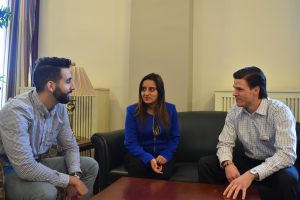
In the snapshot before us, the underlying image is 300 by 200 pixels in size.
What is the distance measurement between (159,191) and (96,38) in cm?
227

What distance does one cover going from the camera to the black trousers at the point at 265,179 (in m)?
1.59

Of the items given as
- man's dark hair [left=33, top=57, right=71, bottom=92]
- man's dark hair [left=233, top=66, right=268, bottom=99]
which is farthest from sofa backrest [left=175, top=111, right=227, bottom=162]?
man's dark hair [left=33, top=57, right=71, bottom=92]

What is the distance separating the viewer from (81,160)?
6.23ft

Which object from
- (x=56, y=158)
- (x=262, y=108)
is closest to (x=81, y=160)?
(x=56, y=158)

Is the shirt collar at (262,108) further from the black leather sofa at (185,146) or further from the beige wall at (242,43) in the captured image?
the beige wall at (242,43)

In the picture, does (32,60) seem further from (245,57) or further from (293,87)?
(293,87)

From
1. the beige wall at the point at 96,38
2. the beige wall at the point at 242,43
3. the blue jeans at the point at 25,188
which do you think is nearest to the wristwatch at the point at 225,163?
the blue jeans at the point at 25,188

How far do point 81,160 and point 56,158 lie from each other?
0.16 meters

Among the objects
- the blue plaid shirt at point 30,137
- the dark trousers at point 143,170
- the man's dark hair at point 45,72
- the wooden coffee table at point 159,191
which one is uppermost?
the man's dark hair at point 45,72

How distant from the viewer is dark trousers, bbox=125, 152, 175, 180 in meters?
2.05

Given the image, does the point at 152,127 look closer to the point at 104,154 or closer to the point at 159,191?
the point at 104,154

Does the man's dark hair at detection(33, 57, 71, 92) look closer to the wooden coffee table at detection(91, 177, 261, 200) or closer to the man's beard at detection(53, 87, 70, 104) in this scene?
the man's beard at detection(53, 87, 70, 104)

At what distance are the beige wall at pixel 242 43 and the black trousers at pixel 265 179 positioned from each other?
1.15 m

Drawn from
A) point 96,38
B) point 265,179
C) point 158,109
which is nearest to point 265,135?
point 265,179
